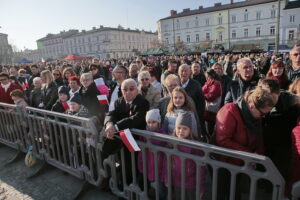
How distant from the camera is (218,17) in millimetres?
53906

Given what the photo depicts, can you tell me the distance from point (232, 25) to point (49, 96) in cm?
5629

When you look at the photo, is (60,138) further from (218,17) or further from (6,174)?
(218,17)

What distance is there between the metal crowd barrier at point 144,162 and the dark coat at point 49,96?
0.52 metres

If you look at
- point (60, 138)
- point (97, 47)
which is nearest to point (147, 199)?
point (60, 138)

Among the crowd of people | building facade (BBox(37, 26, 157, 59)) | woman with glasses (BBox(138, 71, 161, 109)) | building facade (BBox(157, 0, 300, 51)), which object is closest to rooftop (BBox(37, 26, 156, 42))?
building facade (BBox(37, 26, 157, 59))

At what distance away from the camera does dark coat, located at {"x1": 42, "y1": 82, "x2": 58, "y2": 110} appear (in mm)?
4488

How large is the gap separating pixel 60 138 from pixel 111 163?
4.25 feet

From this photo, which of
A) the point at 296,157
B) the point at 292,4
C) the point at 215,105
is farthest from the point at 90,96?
the point at 292,4

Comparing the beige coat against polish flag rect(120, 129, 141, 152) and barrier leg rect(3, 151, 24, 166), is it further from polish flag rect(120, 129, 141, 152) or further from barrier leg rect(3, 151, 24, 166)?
barrier leg rect(3, 151, 24, 166)

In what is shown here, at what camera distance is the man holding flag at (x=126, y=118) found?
2541mm

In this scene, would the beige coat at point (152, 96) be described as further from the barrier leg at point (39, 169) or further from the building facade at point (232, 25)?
the building facade at point (232, 25)

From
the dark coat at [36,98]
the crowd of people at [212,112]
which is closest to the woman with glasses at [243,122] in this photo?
the crowd of people at [212,112]

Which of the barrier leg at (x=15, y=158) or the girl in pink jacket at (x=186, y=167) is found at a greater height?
the girl in pink jacket at (x=186, y=167)

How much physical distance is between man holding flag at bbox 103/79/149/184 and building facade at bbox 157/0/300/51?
140 feet
